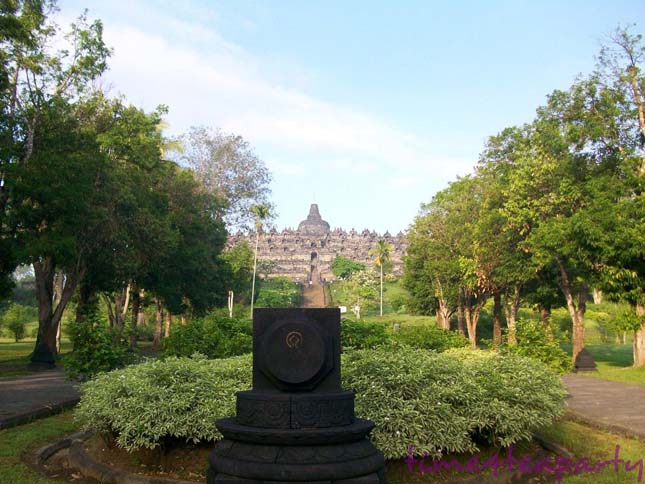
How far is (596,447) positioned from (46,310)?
A: 17821 millimetres

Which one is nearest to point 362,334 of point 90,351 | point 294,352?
point 90,351

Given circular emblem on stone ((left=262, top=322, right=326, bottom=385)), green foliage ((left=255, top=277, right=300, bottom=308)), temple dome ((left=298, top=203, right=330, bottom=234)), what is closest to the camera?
circular emblem on stone ((left=262, top=322, right=326, bottom=385))

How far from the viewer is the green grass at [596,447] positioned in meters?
5.91

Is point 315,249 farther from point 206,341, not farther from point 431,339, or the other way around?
point 206,341

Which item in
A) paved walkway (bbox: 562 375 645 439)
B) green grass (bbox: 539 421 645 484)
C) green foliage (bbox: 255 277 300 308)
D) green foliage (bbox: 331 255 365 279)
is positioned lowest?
green grass (bbox: 539 421 645 484)

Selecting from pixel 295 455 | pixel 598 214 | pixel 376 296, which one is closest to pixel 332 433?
pixel 295 455

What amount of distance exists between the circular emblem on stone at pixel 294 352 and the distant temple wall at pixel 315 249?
92.7 meters

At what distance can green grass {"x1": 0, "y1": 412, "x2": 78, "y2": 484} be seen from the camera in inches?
232

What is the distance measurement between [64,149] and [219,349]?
10773 mm

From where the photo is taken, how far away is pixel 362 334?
12.5 m

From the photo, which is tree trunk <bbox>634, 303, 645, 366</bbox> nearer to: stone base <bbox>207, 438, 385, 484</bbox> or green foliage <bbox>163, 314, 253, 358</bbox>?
green foliage <bbox>163, 314, 253, 358</bbox>

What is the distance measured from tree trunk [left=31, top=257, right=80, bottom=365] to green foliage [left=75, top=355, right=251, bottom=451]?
13018mm

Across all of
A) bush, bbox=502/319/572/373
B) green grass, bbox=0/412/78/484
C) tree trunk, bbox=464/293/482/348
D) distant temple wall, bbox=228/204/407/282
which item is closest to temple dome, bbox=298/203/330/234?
distant temple wall, bbox=228/204/407/282

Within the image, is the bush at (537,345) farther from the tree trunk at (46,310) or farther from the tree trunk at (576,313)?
the tree trunk at (46,310)
